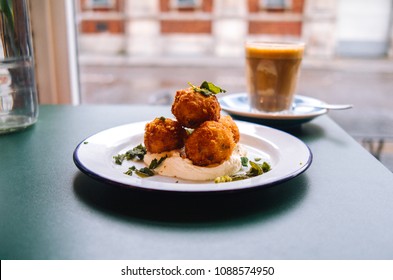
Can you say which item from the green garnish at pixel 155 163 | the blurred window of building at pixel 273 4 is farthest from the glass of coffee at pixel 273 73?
the blurred window of building at pixel 273 4

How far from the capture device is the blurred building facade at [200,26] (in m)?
7.92

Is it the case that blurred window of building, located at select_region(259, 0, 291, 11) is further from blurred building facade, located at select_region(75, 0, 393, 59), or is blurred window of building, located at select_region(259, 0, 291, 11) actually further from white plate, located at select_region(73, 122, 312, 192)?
white plate, located at select_region(73, 122, 312, 192)

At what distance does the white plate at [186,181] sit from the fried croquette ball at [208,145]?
0.04m

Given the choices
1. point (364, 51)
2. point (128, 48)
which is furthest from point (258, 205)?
point (128, 48)

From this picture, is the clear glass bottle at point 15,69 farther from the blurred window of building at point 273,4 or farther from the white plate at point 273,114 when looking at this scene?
the blurred window of building at point 273,4

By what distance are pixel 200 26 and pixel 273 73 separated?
25.5ft

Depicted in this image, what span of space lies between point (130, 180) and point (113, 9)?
8557 millimetres

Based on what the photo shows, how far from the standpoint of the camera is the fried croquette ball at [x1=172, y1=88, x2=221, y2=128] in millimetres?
672

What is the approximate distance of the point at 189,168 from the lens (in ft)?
2.04

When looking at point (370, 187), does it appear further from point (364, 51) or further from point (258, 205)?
point (364, 51)

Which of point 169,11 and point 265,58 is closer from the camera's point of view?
point 265,58

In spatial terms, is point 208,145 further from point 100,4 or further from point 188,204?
point 100,4

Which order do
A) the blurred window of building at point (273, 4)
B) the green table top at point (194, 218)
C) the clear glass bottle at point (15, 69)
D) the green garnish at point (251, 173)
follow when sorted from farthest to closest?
the blurred window of building at point (273, 4)
the clear glass bottle at point (15, 69)
the green garnish at point (251, 173)
the green table top at point (194, 218)

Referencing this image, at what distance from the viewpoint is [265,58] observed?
110 centimetres
